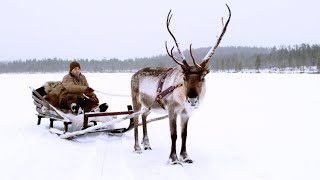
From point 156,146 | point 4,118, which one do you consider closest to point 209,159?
point 156,146

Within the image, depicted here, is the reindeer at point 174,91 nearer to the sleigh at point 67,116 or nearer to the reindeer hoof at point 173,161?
the reindeer hoof at point 173,161

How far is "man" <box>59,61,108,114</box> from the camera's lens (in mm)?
9888

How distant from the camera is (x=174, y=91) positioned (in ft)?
23.6

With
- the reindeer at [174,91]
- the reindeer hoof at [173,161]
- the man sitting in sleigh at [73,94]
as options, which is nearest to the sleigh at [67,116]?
the man sitting in sleigh at [73,94]

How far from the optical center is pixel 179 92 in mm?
7047

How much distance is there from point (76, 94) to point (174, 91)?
393 centimetres

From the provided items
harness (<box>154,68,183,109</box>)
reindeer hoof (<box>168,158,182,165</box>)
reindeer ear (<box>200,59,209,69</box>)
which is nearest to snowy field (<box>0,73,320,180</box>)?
reindeer hoof (<box>168,158,182,165</box>)

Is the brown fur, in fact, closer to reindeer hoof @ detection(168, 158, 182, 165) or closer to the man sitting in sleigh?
the man sitting in sleigh

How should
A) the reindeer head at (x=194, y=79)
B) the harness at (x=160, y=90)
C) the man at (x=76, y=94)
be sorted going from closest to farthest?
the reindeer head at (x=194, y=79) → the harness at (x=160, y=90) → the man at (x=76, y=94)

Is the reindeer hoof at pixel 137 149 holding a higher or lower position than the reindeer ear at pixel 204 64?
lower

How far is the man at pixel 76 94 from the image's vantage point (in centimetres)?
989

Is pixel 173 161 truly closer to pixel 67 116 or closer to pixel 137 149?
pixel 137 149

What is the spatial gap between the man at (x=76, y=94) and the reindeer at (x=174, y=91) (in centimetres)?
176

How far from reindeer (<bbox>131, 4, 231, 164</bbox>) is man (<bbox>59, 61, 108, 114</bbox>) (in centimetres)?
176
